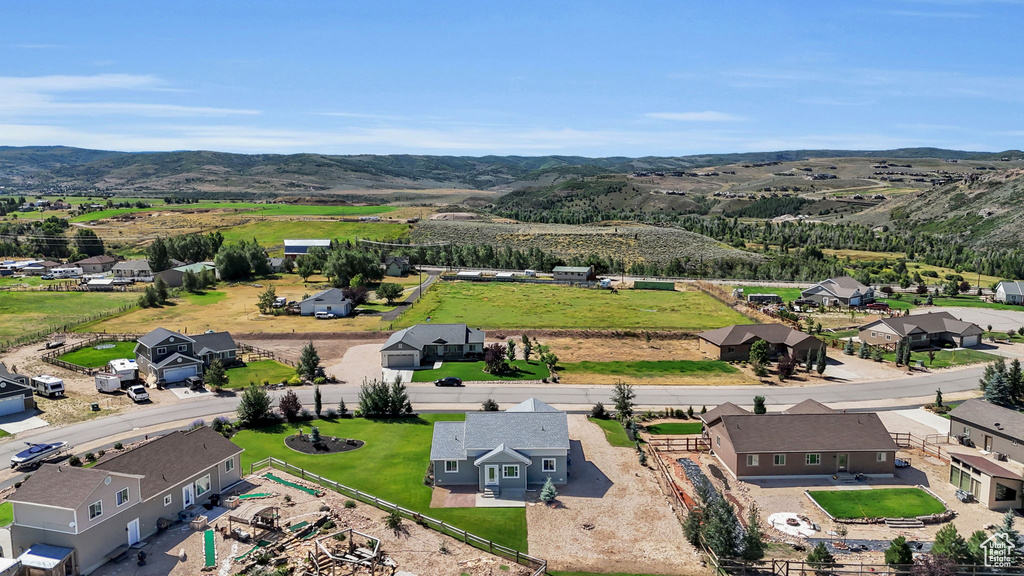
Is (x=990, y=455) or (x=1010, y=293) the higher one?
(x=1010, y=293)

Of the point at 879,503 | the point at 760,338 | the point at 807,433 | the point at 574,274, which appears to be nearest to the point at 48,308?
the point at 574,274

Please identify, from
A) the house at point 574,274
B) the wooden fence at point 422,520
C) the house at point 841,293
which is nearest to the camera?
the wooden fence at point 422,520

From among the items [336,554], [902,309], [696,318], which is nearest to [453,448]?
[336,554]

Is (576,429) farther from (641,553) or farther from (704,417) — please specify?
(641,553)

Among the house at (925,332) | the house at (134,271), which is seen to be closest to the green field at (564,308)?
the house at (925,332)

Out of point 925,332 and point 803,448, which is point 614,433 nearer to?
point 803,448

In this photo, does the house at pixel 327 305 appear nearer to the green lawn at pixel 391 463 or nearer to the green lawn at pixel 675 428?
the green lawn at pixel 391 463
